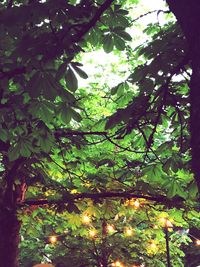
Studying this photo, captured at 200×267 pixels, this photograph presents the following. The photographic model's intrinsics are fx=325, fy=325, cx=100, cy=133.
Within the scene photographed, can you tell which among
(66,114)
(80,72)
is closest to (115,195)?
(66,114)

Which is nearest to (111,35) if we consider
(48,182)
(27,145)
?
(27,145)

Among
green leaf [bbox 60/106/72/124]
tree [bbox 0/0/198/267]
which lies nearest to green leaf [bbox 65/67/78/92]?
tree [bbox 0/0/198/267]

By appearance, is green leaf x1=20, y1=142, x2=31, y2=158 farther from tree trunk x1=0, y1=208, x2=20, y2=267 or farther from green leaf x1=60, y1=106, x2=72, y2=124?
tree trunk x1=0, y1=208, x2=20, y2=267

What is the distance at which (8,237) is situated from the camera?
5.62 m

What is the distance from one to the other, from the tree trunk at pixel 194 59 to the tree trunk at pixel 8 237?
461cm

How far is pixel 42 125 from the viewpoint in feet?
10.6

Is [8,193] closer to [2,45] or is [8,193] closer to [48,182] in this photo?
[48,182]

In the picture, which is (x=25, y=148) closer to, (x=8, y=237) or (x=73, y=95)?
(x=73, y=95)

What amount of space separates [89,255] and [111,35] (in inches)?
413

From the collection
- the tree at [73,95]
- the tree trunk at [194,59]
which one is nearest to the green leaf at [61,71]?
the tree at [73,95]

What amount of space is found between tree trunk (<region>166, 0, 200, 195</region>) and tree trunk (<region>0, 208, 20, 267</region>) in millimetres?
4611

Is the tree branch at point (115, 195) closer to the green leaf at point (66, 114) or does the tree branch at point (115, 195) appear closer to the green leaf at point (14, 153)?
the green leaf at point (14, 153)

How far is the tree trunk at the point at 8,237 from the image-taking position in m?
5.54

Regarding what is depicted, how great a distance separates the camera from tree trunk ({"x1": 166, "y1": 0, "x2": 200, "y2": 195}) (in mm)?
1522
